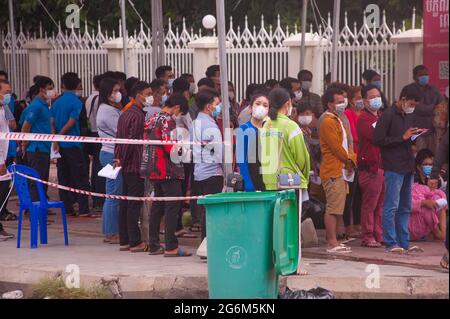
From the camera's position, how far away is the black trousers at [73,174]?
15492 mm

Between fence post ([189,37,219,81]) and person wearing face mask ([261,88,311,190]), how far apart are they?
9.80m

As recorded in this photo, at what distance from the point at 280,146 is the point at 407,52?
26.4 feet

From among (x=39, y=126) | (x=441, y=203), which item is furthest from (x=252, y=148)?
(x=39, y=126)

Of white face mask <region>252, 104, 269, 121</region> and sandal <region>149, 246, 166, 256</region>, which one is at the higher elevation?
white face mask <region>252, 104, 269, 121</region>

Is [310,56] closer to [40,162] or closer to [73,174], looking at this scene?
[73,174]

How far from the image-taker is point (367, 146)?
13.0 metres

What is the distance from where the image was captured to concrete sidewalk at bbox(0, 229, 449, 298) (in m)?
10.9

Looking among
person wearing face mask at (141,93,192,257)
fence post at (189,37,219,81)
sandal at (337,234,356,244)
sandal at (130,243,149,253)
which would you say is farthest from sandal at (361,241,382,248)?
fence post at (189,37,219,81)

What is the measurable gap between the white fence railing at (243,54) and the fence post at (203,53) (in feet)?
0.86

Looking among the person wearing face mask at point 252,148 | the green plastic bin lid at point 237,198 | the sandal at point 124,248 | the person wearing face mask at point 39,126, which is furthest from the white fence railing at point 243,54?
the green plastic bin lid at point 237,198

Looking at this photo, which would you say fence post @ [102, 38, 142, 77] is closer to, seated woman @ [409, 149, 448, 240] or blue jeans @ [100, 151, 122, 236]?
blue jeans @ [100, 151, 122, 236]

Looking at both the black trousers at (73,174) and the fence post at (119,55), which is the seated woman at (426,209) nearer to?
the black trousers at (73,174)

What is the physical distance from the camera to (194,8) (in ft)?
84.7

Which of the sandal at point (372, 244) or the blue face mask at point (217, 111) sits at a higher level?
the blue face mask at point (217, 111)
